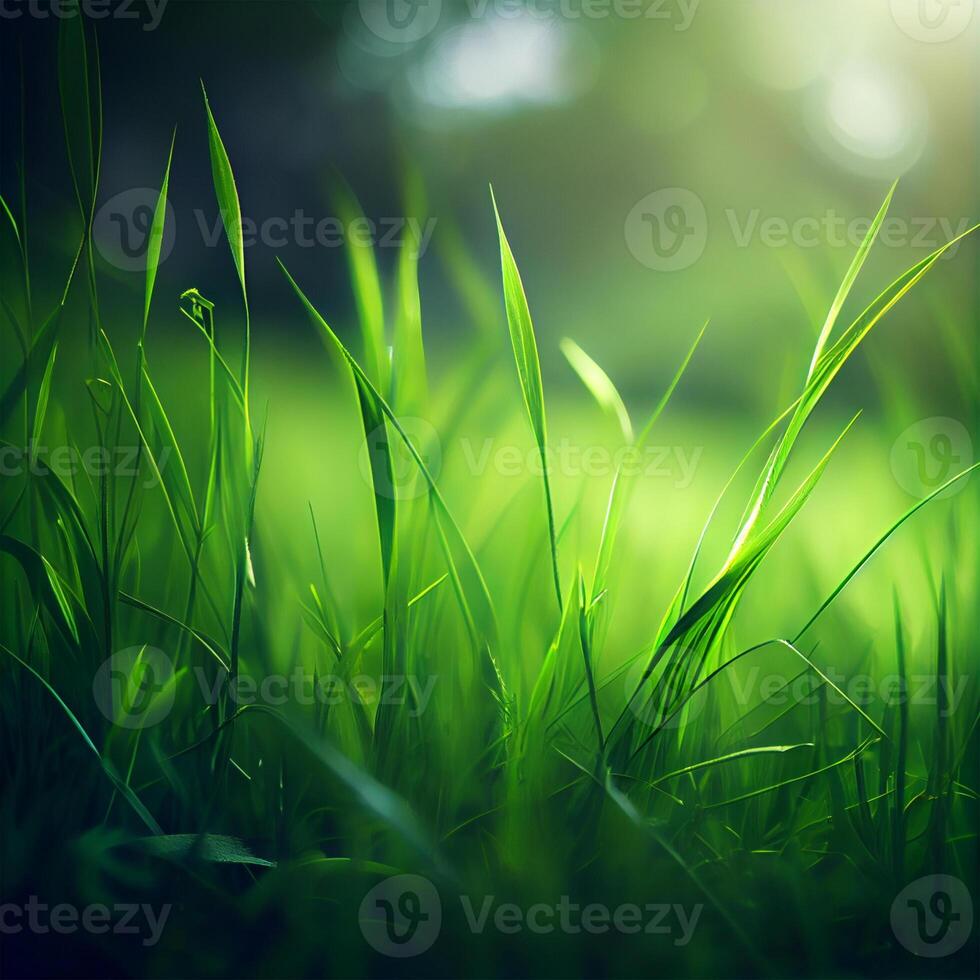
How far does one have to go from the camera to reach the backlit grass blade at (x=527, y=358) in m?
0.55

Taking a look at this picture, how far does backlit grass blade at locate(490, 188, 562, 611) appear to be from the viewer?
550mm

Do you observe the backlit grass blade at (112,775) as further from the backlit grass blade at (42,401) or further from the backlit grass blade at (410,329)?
the backlit grass blade at (410,329)

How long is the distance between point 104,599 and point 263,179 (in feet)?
1.14

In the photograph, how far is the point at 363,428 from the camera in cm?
57

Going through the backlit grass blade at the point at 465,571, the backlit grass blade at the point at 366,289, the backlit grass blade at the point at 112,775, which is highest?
the backlit grass blade at the point at 366,289

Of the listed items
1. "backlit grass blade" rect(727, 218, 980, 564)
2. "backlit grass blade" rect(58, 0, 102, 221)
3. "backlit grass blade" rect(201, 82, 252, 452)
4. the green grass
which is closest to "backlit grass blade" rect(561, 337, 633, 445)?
the green grass

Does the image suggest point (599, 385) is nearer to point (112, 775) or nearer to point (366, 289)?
point (366, 289)

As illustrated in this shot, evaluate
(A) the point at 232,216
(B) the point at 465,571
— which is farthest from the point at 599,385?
(A) the point at 232,216

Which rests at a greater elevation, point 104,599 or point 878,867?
point 104,599

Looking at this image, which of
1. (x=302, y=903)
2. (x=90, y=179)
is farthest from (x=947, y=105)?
(x=302, y=903)

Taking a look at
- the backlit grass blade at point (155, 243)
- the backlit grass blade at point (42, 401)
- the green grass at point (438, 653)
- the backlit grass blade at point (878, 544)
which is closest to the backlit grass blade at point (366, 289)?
the green grass at point (438, 653)

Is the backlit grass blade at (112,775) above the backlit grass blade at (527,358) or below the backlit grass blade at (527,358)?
below

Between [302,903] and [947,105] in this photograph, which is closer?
[302,903]

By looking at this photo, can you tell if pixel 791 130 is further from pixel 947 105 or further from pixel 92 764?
pixel 92 764
